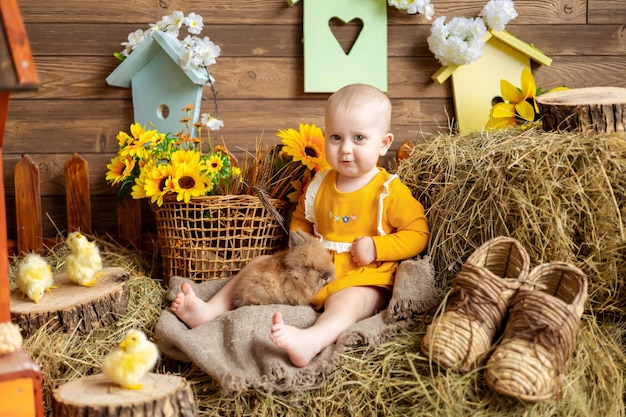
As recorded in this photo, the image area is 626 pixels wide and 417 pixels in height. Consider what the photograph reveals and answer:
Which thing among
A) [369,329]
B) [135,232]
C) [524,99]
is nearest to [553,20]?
[524,99]

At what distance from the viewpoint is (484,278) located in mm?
1967

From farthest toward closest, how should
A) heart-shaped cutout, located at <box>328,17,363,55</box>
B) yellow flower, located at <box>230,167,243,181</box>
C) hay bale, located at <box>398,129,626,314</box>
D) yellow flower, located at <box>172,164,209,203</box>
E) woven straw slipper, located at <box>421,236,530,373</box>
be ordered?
heart-shaped cutout, located at <box>328,17,363,55</box> < yellow flower, located at <box>230,167,243,181</box> < yellow flower, located at <box>172,164,209,203</box> < hay bale, located at <box>398,129,626,314</box> < woven straw slipper, located at <box>421,236,530,373</box>

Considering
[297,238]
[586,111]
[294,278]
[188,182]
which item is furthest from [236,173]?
[586,111]

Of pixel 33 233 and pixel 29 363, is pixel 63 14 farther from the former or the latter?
pixel 29 363

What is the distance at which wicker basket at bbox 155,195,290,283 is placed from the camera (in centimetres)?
270

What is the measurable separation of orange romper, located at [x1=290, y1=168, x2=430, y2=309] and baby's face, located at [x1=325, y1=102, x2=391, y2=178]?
0.35ft

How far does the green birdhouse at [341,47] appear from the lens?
3.20 metres

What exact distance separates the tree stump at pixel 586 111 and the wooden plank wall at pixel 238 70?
2.33ft

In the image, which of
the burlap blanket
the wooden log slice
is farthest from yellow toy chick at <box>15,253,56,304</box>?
the burlap blanket

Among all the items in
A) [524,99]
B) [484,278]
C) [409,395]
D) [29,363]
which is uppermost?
[524,99]

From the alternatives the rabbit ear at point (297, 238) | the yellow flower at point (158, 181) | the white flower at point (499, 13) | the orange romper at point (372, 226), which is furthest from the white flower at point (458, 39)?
the yellow flower at point (158, 181)

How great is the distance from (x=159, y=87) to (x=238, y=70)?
38 centimetres

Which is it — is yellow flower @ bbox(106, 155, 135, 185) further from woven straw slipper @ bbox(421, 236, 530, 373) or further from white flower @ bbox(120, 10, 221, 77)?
woven straw slipper @ bbox(421, 236, 530, 373)

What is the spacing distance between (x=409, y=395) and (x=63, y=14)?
7.79 feet
